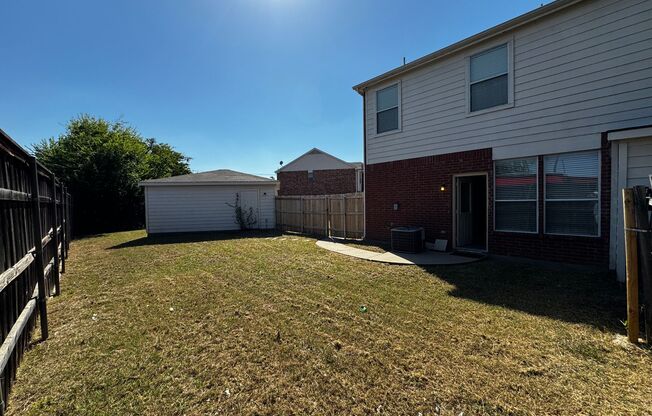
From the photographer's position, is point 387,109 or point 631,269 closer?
point 631,269

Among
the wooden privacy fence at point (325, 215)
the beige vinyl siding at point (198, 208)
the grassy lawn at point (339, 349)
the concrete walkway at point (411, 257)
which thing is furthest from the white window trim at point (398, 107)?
the beige vinyl siding at point (198, 208)

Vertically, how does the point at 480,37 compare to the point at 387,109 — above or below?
above

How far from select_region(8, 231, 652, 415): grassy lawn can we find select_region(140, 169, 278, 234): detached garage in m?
10.3

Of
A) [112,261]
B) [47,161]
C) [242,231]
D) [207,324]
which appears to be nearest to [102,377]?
[207,324]

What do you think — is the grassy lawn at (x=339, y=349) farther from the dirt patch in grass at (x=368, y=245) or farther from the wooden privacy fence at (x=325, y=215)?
the wooden privacy fence at (x=325, y=215)

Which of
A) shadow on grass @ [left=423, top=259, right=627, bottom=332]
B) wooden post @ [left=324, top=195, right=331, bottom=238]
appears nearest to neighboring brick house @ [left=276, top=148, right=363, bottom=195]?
wooden post @ [left=324, top=195, right=331, bottom=238]

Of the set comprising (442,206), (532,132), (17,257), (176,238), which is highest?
(532,132)

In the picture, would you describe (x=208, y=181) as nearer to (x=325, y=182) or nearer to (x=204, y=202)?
(x=204, y=202)

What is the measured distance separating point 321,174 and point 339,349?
25.3 m

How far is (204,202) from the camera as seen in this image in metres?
16.2

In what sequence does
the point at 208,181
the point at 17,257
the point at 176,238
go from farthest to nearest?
the point at 208,181
the point at 176,238
the point at 17,257

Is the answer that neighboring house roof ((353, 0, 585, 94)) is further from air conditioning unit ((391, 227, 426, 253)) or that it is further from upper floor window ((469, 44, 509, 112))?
air conditioning unit ((391, 227, 426, 253))

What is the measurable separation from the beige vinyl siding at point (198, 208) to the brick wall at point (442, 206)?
25.5 ft

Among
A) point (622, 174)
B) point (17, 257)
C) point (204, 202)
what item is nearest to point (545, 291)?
point (622, 174)
